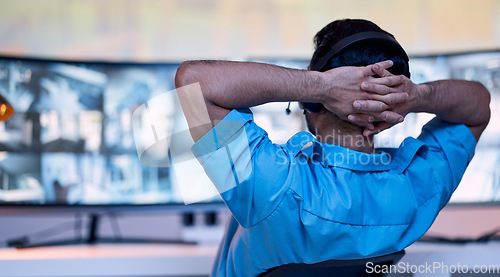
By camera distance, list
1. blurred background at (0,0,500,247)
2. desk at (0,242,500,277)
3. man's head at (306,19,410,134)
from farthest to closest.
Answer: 1. blurred background at (0,0,500,247)
2. desk at (0,242,500,277)
3. man's head at (306,19,410,134)

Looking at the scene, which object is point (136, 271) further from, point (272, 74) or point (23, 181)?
point (272, 74)

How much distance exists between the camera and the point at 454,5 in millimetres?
2422

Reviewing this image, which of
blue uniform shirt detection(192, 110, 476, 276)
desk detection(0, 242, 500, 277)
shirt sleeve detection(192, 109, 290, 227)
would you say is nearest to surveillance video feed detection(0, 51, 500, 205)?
desk detection(0, 242, 500, 277)

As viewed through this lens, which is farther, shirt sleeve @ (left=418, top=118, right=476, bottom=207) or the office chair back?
shirt sleeve @ (left=418, top=118, right=476, bottom=207)

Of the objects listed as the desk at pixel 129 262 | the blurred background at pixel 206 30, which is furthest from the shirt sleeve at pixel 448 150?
the blurred background at pixel 206 30

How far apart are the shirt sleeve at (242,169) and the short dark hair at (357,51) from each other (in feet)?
0.79

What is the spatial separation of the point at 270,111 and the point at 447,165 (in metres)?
0.84

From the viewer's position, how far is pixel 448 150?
1041mm

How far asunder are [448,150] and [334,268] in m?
0.43

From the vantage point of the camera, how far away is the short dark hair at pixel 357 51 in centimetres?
92

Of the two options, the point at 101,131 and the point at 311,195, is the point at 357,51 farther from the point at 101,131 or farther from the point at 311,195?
the point at 101,131

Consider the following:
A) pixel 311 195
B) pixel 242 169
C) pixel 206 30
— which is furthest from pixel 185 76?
pixel 206 30

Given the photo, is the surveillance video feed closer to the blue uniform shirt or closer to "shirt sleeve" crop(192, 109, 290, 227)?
the blue uniform shirt

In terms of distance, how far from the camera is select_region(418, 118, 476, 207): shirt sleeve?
1.01 metres
